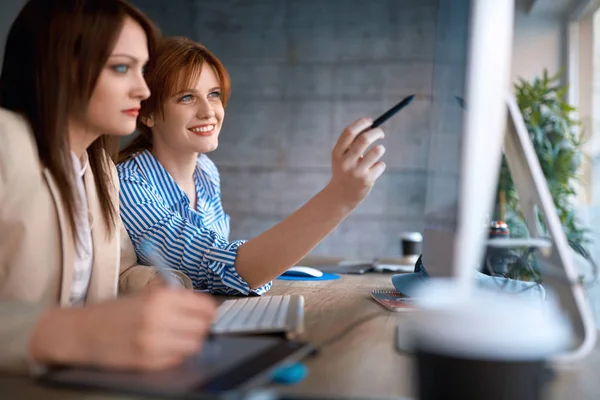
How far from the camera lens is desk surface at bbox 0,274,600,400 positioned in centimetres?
63

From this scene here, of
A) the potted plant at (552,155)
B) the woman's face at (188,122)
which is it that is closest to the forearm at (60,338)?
the woman's face at (188,122)

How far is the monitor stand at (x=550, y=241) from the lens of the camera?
78cm

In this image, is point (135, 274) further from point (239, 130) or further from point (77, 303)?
point (239, 130)

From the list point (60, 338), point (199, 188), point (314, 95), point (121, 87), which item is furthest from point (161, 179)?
point (314, 95)

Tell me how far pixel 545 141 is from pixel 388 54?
1.51 metres

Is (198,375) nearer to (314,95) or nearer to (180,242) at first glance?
(180,242)

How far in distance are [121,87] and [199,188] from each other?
75 centimetres

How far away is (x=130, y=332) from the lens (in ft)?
1.99

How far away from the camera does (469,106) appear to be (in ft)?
1.94

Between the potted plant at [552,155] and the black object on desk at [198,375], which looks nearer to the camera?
the black object on desk at [198,375]

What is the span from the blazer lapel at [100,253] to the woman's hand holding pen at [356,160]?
1.47 feet

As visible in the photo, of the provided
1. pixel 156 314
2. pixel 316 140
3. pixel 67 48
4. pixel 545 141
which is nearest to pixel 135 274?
pixel 67 48

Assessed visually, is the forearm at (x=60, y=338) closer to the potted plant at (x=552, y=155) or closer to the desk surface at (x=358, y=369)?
the desk surface at (x=358, y=369)

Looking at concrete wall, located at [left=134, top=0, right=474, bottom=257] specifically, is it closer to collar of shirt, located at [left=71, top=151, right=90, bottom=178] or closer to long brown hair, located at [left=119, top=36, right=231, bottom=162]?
long brown hair, located at [left=119, top=36, right=231, bottom=162]
